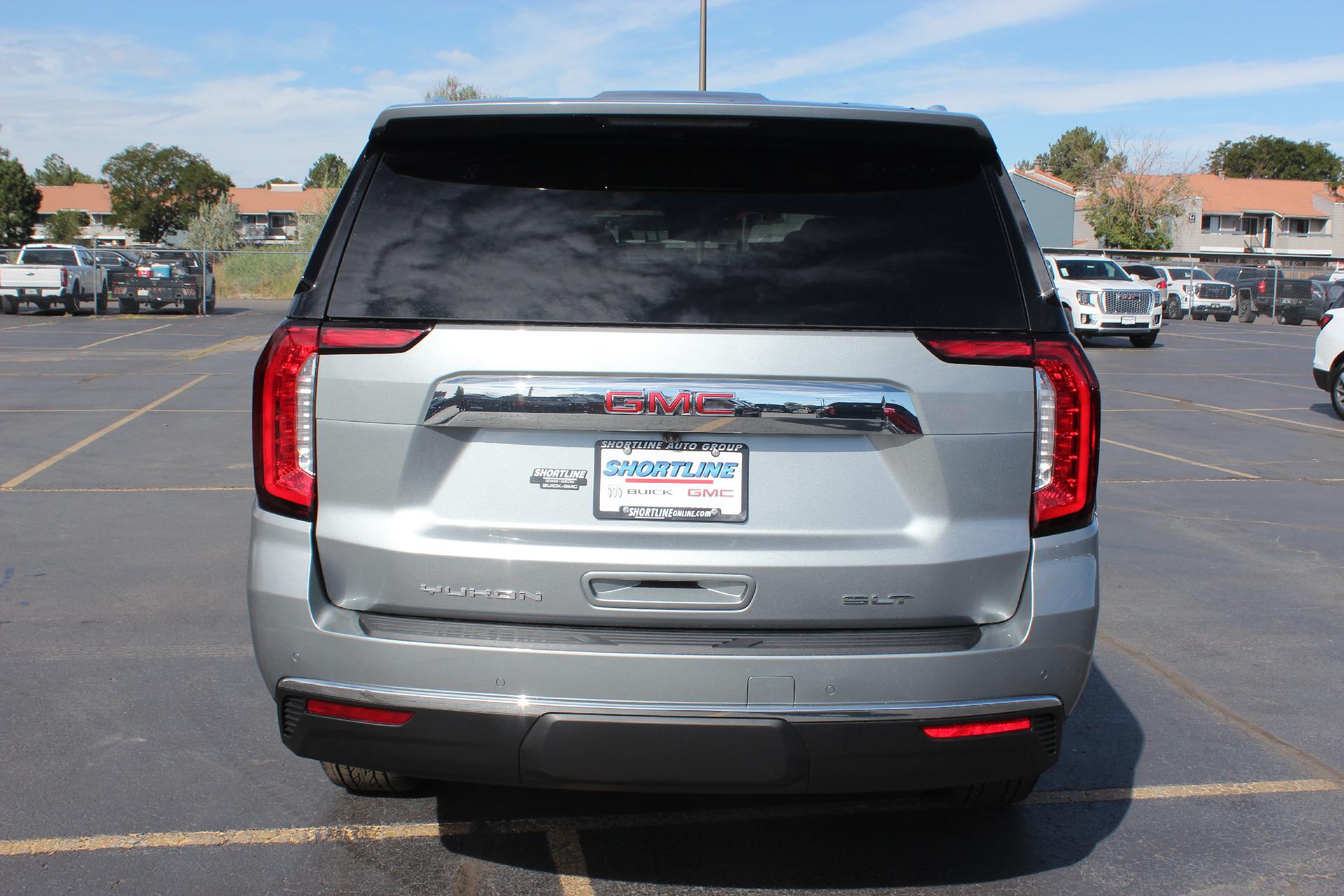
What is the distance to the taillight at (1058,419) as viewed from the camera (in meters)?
2.87

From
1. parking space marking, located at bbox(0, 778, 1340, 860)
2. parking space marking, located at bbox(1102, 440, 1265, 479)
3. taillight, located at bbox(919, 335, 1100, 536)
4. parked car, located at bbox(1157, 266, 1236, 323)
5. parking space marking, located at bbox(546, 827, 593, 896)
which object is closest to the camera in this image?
taillight, located at bbox(919, 335, 1100, 536)

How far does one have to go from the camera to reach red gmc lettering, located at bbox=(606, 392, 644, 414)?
279 cm

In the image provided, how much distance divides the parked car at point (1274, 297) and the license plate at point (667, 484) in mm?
39232

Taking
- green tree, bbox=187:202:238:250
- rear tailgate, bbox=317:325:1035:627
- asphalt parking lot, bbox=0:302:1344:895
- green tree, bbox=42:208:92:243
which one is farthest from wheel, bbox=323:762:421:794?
green tree, bbox=42:208:92:243

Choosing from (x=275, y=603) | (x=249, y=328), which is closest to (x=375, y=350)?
(x=275, y=603)

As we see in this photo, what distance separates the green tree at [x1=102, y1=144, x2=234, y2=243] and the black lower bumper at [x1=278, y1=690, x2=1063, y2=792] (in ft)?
309

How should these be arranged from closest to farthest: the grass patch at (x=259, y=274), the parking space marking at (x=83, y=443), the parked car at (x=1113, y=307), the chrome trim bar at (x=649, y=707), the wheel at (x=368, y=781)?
the chrome trim bar at (x=649, y=707), the wheel at (x=368, y=781), the parking space marking at (x=83, y=443), the parked car at (x=1113, y=307), the grass patch at (x=259, y=274)

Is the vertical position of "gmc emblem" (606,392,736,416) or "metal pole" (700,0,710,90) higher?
"metal pole" (700,0,710,90)

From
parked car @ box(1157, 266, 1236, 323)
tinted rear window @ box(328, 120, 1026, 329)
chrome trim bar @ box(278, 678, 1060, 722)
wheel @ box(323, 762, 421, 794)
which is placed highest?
parked car @ box(1157, 266, 1236, 323)

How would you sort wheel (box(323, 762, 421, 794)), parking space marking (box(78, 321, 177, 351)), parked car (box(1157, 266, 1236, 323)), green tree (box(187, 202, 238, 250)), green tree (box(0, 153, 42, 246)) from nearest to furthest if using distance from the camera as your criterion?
1. wheel (box(323, 762, 421, 794))
2. parking space marking (box(78, 321, 177, 351))
3. parked car (box(1157, 266, 1236, 323))
4. green tree (box(187, 202, 238, 250))
5. green tree (box(0, 153, 42, 246))

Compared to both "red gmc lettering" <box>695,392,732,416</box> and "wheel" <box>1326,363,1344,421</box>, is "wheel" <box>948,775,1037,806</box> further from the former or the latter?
"wheel" <box>1326,363,1344,421</box>

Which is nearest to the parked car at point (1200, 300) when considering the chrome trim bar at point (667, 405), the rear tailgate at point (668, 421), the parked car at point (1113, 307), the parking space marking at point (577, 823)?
the parked car at point (1113, 307)

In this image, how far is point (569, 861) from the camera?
3.46 metres

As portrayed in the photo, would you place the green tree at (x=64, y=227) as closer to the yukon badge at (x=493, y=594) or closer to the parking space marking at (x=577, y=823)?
the parking space marking at (x=577, y=823)
